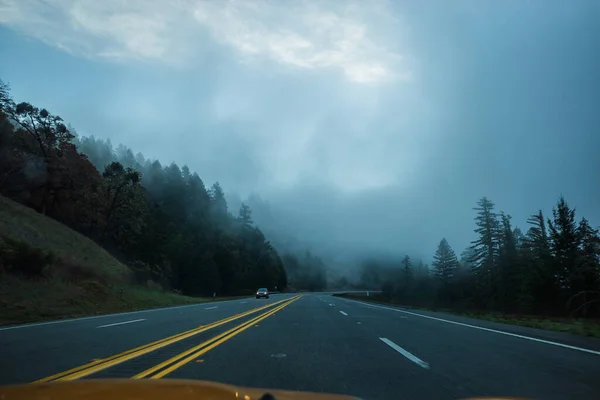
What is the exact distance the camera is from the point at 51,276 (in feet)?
96.7

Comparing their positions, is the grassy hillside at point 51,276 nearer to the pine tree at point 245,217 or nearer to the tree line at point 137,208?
the tree line at point 137,208

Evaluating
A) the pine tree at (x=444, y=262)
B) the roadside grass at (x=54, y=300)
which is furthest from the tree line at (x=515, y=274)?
the roadside grass at (x=54, y=300)

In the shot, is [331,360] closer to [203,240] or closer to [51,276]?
[51,276]

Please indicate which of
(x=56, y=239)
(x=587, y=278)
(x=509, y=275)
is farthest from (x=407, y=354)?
(x=509, y=275)

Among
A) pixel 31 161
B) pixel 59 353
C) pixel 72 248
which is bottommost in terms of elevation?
pixel 59 353

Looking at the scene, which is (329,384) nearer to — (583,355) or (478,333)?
(583,355)

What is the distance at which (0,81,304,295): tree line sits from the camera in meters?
51.9

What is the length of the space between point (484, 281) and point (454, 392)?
79.1 meters

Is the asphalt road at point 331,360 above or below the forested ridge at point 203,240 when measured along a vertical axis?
below

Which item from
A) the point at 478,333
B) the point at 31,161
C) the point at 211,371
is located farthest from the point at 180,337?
the point at 31,161

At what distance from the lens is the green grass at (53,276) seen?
23359 mm

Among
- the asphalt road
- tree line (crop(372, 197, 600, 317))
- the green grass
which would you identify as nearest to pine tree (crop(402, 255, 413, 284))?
tree line (crop(372, 197, 600, 317))

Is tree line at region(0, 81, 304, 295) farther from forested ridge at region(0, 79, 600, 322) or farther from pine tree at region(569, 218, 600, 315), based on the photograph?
pine tree at region(569, 218, 600, 315)

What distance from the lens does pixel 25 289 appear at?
986 inches
